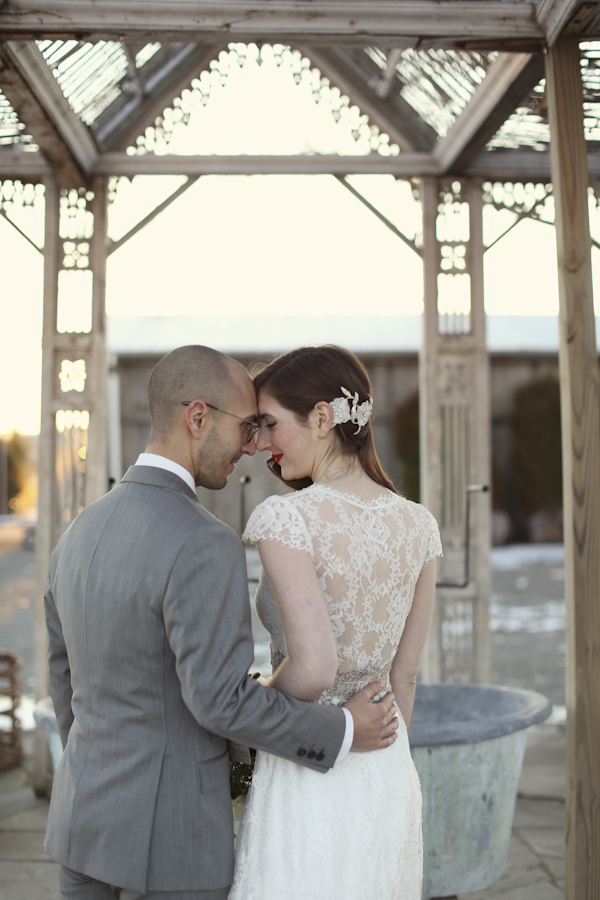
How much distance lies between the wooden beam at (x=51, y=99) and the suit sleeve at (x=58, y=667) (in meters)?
2.21

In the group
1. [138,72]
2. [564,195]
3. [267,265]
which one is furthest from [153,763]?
[267,265]

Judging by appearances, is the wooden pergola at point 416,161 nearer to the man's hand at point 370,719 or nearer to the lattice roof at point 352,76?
the lattice roof at point 352,76

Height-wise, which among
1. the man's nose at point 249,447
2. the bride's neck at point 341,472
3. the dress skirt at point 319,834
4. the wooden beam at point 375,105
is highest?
the wooden beam at point 375,105

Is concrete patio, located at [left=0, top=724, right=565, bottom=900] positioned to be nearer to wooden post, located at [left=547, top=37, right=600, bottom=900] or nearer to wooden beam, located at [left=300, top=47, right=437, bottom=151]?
wooden post, located at [left=547, top=37, right=600, bottom=900]

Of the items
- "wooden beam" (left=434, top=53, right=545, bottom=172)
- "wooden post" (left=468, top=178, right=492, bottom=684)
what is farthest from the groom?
"wooden post" (left=468, top=178, right=492, bottom=684)

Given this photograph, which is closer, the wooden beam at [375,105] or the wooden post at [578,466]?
the wooden post at [578,466]

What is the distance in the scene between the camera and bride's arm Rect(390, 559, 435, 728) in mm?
1935

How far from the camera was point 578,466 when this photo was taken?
108 inches

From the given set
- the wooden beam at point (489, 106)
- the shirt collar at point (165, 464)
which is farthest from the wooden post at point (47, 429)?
the shirt collar at point (165, 464)

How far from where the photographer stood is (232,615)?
1.48 metres

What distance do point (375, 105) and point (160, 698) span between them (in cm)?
388

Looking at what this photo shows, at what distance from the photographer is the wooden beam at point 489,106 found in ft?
10.8

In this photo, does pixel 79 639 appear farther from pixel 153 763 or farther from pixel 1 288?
pixel 1 288

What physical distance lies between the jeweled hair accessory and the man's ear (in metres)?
0.30
